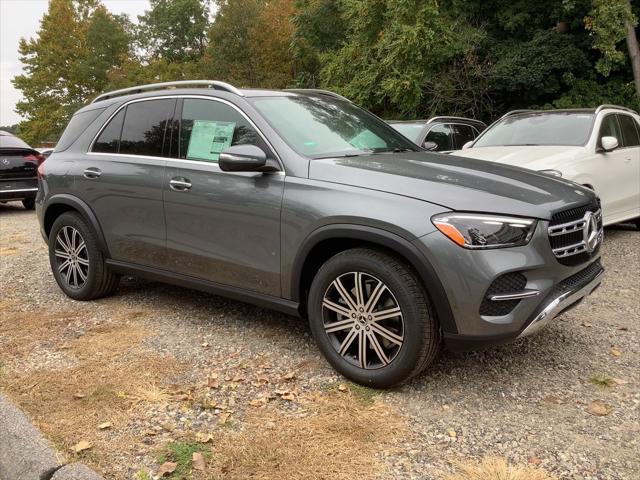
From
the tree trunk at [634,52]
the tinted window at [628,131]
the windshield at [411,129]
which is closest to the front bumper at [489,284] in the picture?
the tinted window at [628,131]

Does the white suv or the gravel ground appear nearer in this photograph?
the gravel ground

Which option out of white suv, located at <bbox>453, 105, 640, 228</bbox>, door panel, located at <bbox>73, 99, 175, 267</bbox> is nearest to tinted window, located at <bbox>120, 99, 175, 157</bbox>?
door panel, located at <bbox>73, 99, 175, 267</bbox>

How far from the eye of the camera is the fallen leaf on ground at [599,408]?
3.15m

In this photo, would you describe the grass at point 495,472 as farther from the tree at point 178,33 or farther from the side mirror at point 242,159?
the tree at point 178,33

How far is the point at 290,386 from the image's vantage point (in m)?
3.50

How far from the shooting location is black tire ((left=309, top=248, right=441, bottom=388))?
3146 millimetres

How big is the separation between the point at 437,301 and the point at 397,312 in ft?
0.81

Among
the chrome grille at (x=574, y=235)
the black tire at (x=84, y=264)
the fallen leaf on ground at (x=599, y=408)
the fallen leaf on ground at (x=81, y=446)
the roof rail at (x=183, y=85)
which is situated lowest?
the fallen leaf on ground at (x=81, y=446)

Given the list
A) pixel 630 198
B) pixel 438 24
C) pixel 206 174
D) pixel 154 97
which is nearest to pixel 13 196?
pixel 154 97

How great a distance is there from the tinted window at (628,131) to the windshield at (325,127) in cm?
470

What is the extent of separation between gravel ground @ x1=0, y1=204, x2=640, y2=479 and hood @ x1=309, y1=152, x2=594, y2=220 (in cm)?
108

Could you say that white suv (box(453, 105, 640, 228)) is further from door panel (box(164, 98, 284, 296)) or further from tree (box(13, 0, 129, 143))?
tree (box(13, 0, 129, 143))

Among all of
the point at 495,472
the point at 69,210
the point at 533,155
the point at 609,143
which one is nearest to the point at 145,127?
the point at 69,210

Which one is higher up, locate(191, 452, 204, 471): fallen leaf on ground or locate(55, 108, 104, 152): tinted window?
locate(55, 108, 104, 152): tinted window
